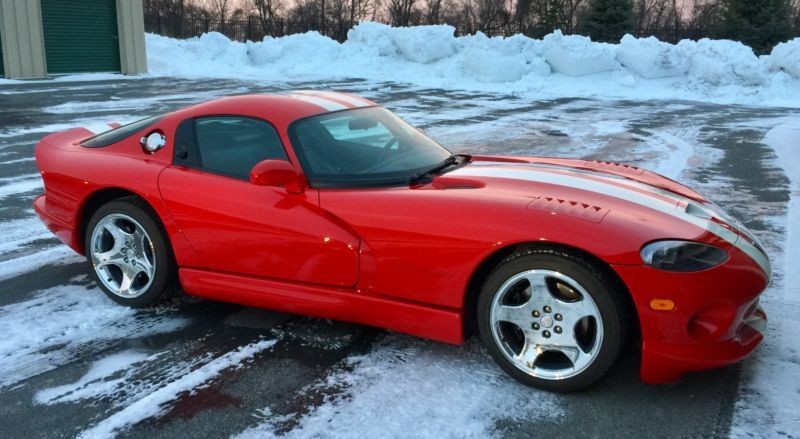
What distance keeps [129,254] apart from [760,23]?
96.2ft

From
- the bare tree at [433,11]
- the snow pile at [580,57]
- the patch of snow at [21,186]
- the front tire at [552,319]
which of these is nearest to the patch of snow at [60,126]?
the patch of snow at [21,186]

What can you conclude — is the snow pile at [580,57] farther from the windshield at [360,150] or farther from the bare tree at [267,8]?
the bare tree at [267,8]

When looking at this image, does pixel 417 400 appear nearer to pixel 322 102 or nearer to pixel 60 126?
pixel 322 102

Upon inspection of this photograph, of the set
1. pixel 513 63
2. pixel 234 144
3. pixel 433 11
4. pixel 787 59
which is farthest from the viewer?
pixel 433 11

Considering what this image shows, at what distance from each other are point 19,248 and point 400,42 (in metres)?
21.7

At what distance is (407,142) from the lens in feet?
13.4

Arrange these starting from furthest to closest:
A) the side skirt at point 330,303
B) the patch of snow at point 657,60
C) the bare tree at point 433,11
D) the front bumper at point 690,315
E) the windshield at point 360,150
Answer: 1. the bare tree at point 433,11
2. the patch of snow at point 657,60
3. the windshield at point 360,150
4. the side skirt at point 330,303
5. the front bumper at point 690,315

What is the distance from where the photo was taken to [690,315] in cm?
276

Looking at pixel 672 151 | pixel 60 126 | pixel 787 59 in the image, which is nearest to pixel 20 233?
pixel 60 126

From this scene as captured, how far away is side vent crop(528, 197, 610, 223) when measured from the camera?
2947 millimetres

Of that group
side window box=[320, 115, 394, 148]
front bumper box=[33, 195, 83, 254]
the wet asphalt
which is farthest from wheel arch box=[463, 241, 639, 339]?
front bumper box=[33, 195, 83, 254]

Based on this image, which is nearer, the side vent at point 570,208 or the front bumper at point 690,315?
the front bumper at point 690,315

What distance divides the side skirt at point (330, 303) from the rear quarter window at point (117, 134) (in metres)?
1.01

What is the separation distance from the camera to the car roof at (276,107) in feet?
12.5
